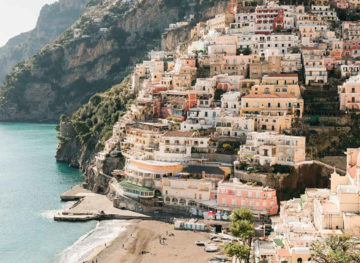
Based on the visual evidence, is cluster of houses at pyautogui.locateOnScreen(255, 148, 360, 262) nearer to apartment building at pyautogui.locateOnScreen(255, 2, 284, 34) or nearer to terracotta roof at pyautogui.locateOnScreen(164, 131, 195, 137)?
terracotta roof at pyautogui.locateOnScreen(164, 131, 195, 137)

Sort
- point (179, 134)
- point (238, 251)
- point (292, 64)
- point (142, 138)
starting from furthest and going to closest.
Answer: point (292, 64)
point (142, 138)
point (179, 134)
point (238, 251)

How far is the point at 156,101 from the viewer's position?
70.0 m

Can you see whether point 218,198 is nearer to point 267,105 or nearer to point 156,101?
point 267,105

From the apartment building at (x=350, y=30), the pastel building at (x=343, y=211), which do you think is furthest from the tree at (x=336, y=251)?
the apartment building at (x=350, y=30)

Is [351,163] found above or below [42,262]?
above

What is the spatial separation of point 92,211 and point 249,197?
58.6 ft

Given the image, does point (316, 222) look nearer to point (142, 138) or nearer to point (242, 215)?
point (242, 215)

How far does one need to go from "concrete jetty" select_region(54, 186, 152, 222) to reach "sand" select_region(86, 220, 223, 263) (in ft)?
12.6

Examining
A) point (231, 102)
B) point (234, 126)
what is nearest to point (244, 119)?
point (234, 126)

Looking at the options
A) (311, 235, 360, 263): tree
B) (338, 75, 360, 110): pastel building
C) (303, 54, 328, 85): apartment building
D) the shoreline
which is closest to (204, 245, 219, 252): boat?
the shoreline

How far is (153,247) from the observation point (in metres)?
45.5

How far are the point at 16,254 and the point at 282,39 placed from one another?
46.1 m

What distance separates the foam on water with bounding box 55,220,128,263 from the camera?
150 feet

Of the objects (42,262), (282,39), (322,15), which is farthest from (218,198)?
(322,15)
